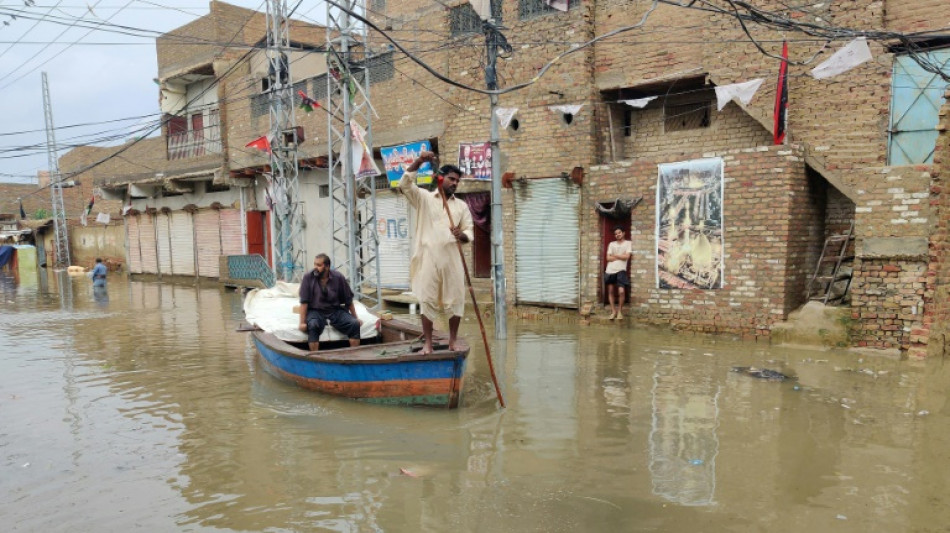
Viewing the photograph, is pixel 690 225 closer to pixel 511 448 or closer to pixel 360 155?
pixel 360 155

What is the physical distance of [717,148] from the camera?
1205 cm

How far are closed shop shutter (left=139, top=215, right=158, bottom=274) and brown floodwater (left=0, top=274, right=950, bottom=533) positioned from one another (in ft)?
68.4

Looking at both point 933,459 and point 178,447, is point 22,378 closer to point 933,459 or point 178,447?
point 178,447

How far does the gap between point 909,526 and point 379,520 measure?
3.47 meters

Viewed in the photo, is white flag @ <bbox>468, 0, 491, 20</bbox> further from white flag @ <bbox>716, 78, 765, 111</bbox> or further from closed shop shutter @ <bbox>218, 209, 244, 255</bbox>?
closed shop shutter @ <bbox>218, 209, 244, 255</bbox>

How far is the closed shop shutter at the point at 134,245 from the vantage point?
1228 inches

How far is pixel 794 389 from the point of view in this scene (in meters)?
7.91

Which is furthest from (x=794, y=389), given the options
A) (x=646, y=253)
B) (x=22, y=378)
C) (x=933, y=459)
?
(x=22, y=378)

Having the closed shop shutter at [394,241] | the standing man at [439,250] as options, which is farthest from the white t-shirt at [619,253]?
the closed shop shutter at [394,241]

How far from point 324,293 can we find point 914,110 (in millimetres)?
8634

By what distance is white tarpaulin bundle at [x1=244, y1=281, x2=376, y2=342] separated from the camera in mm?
9125

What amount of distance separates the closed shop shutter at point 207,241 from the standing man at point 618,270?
17819mm

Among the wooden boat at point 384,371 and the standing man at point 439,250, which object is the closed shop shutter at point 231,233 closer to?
the wooden boat at point 384,371

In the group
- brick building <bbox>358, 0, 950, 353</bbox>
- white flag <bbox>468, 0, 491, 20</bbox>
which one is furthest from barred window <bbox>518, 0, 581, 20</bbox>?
white flag <bbox>468, 0, 491, 20</bbox>
